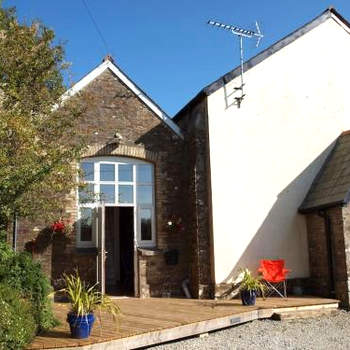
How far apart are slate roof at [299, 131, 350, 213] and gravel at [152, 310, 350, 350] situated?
9.74 ft

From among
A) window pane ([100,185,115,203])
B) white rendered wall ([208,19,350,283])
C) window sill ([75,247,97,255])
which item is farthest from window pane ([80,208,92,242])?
white rendered wall ([208,19,350,283])

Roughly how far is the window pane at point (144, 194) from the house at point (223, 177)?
3 centimetres

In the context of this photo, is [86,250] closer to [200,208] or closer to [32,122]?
[200,208]

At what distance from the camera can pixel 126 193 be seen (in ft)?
40.0

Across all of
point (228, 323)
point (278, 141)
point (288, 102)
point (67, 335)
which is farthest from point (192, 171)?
point (67, 335)

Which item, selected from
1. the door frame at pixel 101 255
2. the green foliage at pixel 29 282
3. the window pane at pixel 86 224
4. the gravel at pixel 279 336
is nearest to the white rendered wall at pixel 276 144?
the door frame at pixel 101 255

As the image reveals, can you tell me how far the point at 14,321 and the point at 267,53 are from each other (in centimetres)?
975

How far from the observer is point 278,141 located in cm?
1277

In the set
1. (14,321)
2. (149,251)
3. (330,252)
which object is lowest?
(14,321)

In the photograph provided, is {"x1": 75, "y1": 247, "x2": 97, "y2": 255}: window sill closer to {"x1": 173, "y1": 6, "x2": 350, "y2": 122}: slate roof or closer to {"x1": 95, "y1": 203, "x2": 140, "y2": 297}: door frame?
{"x1": 95, "y1": 203, "x2": 140, "y2": 297}: door frame

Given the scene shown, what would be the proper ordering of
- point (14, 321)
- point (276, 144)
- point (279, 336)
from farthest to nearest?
point (276, 144) → point (279, 336) → point (14, 321)

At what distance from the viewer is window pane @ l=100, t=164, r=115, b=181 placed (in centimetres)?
1204

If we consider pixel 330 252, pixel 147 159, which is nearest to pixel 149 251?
pixel 147 159

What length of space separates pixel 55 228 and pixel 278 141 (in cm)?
616
